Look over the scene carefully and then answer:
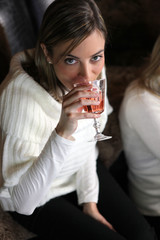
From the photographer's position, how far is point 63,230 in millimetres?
1211

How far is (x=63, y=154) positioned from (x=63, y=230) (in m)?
0.46

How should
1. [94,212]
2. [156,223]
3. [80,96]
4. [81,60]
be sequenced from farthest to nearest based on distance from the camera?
[156,223]
[94,212]
[81,60]
[80,96]

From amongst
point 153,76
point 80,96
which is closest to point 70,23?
point 80,96

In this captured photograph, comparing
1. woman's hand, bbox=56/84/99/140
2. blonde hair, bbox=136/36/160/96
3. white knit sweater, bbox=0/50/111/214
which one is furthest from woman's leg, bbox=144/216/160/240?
woman's hand, bbox=56/84/99/140

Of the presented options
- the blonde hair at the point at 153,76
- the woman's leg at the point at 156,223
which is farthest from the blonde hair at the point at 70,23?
the woman's leg at the point at 156,223

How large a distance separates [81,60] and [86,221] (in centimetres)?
71

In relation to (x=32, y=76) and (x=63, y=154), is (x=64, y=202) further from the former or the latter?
(x=32, y=76)

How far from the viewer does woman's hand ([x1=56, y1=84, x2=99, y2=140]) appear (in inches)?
33.7

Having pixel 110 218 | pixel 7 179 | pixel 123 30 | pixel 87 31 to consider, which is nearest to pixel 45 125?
pixel 7 179

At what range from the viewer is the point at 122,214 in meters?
1.36

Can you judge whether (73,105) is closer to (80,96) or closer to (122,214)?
(80,96)

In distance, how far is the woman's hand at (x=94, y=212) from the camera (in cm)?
132

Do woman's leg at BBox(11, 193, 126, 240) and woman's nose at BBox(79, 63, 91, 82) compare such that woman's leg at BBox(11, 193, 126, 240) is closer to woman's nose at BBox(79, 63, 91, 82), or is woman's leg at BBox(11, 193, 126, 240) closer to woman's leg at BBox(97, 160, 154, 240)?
woman's leg at BBox(97, 160, 154, 240)

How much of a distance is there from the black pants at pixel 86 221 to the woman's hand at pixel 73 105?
0.49 metres
